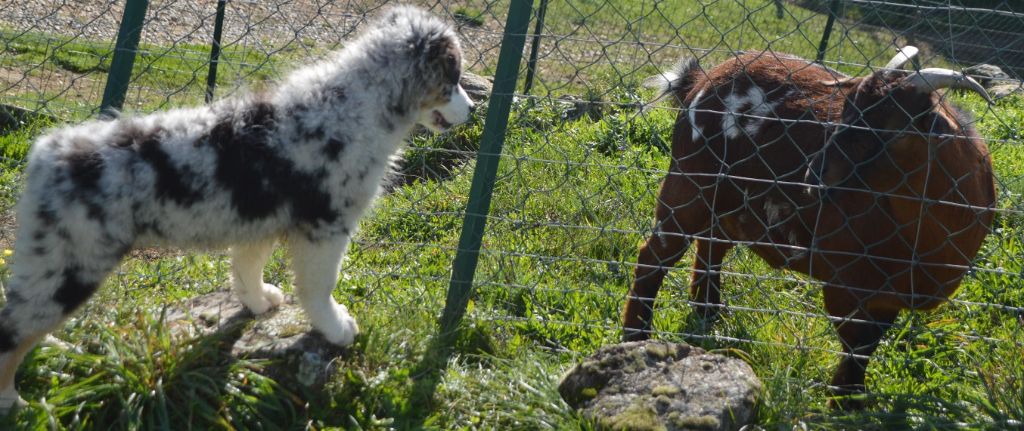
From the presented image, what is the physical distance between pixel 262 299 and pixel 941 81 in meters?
2.52

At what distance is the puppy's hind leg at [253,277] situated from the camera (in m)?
3.16

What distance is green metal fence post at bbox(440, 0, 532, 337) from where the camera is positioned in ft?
10.3

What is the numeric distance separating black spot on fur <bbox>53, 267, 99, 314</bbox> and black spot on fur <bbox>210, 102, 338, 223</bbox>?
1.57 ft

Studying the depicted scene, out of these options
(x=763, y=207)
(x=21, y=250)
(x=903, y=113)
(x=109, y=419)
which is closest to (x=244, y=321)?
(x=109, y=419)

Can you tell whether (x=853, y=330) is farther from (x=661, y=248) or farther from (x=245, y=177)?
(x=245, y=177)

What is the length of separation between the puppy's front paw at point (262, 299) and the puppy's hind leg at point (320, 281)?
30 cm

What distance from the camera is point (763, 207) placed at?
3936 millimetres

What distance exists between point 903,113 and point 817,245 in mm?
594

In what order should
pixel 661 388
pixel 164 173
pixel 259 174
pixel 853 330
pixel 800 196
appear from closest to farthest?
1. pixel 164 173
2. pixel 259 174
3. pixel 661 388
4. pixel 853 330
5. pixel 800 196

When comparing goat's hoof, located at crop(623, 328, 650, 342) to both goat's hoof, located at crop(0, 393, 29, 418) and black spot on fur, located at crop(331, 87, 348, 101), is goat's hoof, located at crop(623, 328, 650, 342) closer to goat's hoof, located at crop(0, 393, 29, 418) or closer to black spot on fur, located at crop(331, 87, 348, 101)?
black spot on fur, located at crop(331, 87, 348, 101)

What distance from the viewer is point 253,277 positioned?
10.6 ft

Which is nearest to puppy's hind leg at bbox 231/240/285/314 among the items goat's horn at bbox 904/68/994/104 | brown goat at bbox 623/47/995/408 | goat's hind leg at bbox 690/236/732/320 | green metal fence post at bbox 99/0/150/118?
green metal fence post at bbox 99/0/150/118

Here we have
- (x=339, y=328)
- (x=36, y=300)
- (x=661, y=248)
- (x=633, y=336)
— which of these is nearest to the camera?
(x=36, y=300)

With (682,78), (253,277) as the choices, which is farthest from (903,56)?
(253,277)
